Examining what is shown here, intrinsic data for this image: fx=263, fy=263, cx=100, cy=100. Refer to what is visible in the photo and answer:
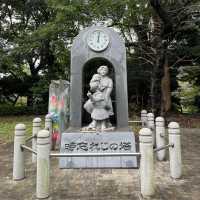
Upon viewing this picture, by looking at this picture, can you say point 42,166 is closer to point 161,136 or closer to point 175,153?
point 175,153

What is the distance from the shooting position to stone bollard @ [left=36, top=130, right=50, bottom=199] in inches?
146

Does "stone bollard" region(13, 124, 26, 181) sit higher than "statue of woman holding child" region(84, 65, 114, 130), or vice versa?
"statue of woman holding child" region(84, 65, 114, 130)

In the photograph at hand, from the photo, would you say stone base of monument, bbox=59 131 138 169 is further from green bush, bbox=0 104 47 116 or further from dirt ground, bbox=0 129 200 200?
green bush, bbox=0 104 47 116

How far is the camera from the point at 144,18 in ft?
37.2

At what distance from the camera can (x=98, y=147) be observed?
5148mm

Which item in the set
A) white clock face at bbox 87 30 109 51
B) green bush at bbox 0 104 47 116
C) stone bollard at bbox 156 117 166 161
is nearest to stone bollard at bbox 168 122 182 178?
stone bollard at bbox 156 117 166 161

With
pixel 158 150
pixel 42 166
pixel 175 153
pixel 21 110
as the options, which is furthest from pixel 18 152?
pixel 21 110

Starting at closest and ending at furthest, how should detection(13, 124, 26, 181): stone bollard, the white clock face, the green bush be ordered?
1. detection(13, 124, 26, 181): stone bollard
2. the white clock face
3. the green bush

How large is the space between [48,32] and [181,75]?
801 cm

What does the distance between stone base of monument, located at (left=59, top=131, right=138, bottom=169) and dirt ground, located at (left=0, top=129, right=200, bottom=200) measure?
0.15 metres

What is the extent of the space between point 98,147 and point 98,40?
2395mm

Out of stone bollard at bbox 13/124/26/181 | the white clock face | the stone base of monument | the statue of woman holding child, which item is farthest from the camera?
the white clock face

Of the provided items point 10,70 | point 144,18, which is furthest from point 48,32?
point 10,70

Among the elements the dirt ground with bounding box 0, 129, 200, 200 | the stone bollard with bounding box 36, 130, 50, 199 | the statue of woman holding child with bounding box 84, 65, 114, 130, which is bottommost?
the dirt ground with bounding box 0, 129, 200, 200
